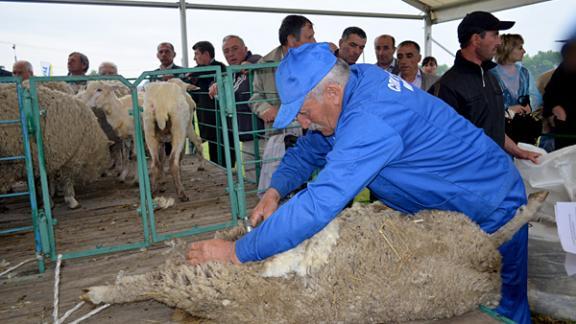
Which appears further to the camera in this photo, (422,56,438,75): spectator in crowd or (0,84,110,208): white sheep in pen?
(422,56,438,75): spectator in crowd

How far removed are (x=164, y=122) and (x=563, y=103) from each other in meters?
4.19

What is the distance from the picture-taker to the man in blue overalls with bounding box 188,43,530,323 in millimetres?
1491

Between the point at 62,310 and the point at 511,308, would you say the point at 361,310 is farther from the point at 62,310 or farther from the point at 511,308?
the point at 62,310

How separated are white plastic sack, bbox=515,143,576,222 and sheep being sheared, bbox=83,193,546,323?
134 cm

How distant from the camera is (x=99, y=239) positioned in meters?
4.35

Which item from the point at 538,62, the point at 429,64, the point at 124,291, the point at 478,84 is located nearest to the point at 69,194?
the point at 124,291

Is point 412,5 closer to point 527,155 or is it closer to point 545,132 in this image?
point 545,132

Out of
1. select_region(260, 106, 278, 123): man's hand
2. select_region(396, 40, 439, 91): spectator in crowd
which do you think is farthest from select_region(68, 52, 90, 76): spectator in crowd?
select_region(396, 40, 439, 91): spectator in crowd

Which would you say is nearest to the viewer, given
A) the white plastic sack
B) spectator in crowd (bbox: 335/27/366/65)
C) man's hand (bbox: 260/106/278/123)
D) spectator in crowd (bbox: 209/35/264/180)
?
the white plastic sack

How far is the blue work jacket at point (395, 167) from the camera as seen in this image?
4.87ft

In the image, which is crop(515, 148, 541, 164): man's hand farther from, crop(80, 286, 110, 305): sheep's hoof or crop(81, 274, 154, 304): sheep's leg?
crop(80, 286, 110, 305): sheep's hoof

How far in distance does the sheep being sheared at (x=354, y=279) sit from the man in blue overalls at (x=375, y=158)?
107mm

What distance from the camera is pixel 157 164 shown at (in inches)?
217

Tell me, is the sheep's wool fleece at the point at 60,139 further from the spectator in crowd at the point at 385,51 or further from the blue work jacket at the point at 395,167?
the blue work jacket at the point at 395,167
